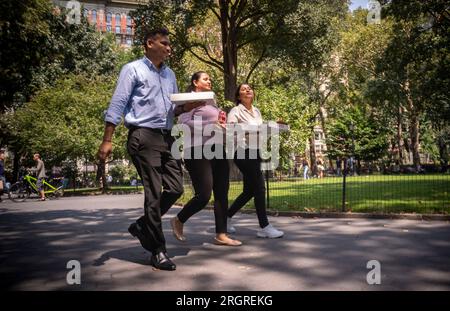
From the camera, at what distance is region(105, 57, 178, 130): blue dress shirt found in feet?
12.6

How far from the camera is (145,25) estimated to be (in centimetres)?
2086

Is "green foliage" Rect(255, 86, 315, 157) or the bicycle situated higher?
"green foliage" Rect(255, 86, 315, 157)

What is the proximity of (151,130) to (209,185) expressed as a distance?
1.05m

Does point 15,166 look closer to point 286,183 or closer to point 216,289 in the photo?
point 286,183

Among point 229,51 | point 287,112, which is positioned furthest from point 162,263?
point 287,112

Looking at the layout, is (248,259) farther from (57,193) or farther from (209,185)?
(57,193)

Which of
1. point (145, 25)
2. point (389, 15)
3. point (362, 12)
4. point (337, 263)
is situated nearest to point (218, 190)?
point (337, 263)

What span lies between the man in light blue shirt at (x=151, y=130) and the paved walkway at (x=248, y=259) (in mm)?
370

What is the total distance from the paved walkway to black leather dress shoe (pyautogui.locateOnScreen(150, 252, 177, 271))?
71 mm

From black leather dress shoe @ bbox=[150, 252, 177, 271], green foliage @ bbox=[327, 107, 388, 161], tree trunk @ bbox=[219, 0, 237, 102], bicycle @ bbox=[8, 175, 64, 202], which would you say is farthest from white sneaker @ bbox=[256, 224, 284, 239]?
green foliage @ bbox=[327, 107, 388, 161]

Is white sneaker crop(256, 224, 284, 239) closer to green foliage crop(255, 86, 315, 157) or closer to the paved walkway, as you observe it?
the paved walkway

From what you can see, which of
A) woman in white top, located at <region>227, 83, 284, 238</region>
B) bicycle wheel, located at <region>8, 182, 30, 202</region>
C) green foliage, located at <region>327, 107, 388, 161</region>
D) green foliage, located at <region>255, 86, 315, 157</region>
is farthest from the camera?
green foliage, located at <region>327, 107, 388, 161</region>

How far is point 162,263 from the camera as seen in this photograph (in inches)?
146
